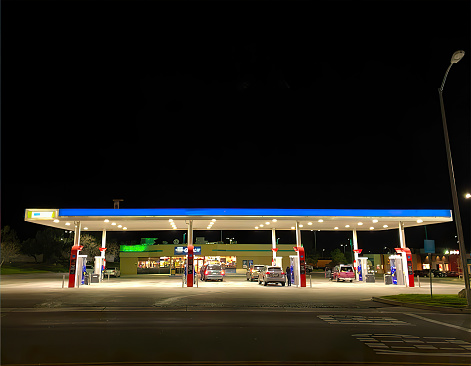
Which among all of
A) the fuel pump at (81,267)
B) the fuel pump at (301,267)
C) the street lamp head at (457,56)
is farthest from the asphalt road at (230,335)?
the fuel pump at (81,267)

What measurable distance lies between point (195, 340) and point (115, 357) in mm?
2035

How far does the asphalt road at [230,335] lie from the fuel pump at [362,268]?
20.4 metres

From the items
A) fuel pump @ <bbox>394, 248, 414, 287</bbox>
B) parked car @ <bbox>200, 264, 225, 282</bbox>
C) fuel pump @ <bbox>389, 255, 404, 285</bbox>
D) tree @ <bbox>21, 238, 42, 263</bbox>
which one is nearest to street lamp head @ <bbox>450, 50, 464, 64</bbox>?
fuel pump @ <bbox>394, 248, 414, 287</bbox>

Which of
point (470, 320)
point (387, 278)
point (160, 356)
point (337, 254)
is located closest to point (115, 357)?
point (160, 356)

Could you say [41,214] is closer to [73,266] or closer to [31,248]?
[73,266]

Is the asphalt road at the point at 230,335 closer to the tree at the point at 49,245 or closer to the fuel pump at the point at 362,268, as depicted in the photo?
the fuel pump at the point at 362,268

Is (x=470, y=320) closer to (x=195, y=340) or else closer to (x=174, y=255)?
(x=195, y=340)

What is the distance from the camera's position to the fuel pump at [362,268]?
35247 mm

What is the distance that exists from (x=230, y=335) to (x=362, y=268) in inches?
1156

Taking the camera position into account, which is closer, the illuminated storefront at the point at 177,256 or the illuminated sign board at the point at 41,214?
the illuminated sign board at the point at 41,214

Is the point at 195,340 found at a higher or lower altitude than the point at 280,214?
lower

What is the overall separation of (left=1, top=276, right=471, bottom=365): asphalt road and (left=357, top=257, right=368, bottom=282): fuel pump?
20.4m

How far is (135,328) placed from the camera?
1028cm

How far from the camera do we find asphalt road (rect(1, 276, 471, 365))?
285 inches
